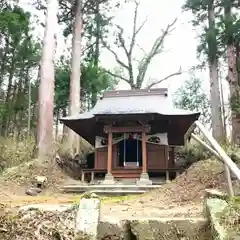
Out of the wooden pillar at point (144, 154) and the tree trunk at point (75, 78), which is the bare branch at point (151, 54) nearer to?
the tree trunk at point (75, 78)

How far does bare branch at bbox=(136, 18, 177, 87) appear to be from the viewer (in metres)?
25.7

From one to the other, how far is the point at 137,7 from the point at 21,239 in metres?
25.2

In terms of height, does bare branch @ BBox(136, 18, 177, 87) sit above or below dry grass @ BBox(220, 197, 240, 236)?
above

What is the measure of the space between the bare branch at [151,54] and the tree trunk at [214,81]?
7.66 metres

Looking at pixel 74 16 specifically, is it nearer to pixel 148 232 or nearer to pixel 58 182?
pixel 58 182

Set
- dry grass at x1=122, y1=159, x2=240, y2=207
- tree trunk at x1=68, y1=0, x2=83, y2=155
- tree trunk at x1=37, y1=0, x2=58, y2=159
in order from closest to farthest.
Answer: dry grass at x1=122, y1=159, x2=240, y2=207 < tree trunk at x1=37, y1=0, x2=58, y2=159 < tree trunk at x1=68, y1=0, x2=83, y2=155

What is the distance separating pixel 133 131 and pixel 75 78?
518 cm

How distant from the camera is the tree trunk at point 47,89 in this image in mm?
12102

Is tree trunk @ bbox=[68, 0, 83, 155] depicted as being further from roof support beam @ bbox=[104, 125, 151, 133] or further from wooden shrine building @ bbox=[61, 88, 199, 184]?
roof support beam @ bbox=[104, 125, 151, 133]

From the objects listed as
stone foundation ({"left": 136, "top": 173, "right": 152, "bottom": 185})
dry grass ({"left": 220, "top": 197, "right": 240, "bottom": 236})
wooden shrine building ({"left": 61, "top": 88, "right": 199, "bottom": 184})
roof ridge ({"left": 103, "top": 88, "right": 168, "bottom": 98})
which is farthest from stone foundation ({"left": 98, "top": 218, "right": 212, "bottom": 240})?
roof ridge ({"left": 103, "top": 88, "right": 168, "bottom": 98})

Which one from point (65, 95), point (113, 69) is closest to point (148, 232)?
point (65, 95)

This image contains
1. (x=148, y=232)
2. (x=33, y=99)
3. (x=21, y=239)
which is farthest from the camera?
(x=33, y=99)

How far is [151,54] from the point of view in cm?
2625

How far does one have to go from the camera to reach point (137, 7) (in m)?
26.4
